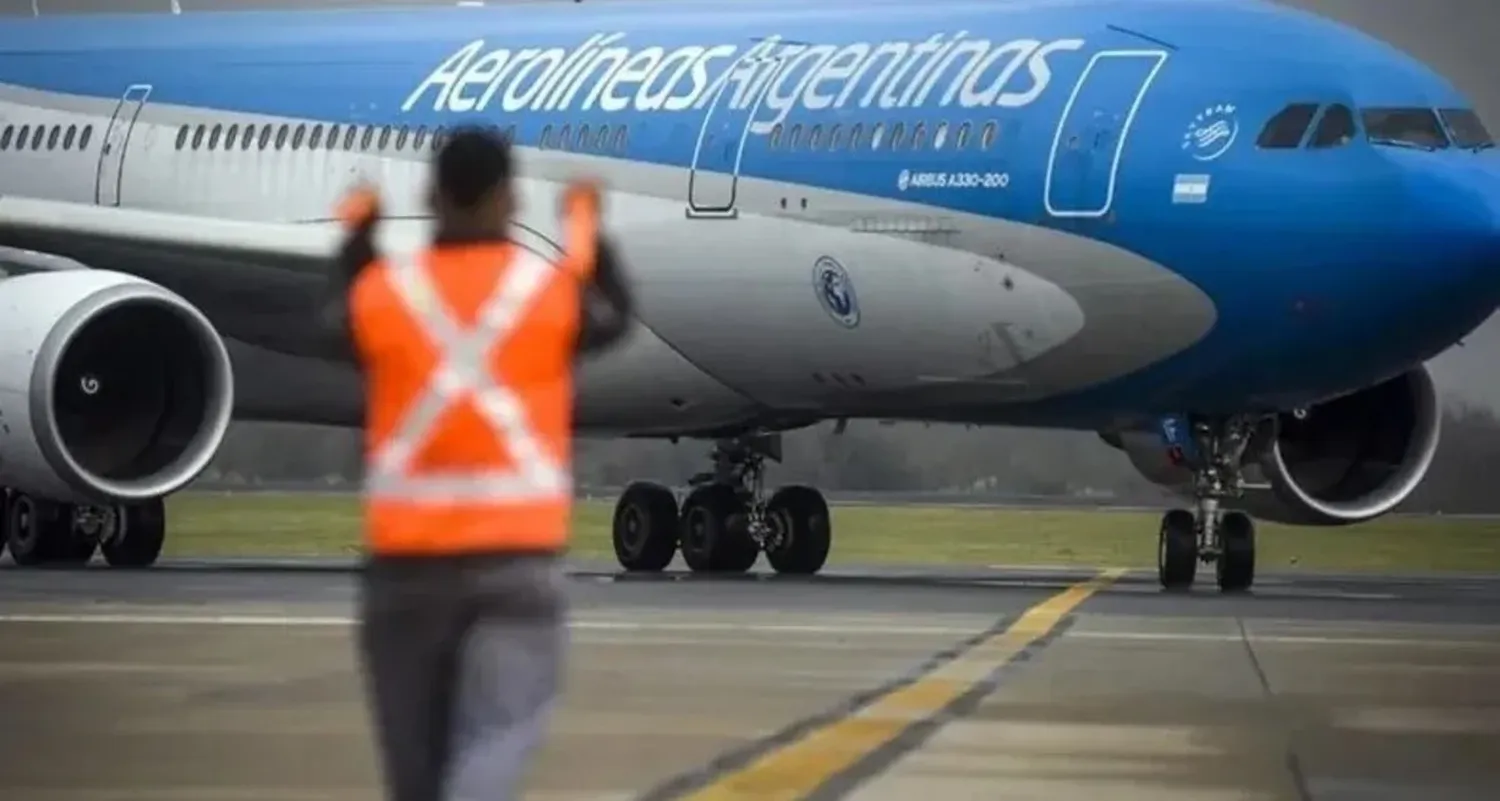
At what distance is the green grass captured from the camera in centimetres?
3000

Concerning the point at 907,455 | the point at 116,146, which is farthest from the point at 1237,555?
the point at 907,455

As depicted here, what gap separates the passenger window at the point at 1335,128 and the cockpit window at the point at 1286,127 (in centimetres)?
7

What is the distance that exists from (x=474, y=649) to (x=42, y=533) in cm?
1796

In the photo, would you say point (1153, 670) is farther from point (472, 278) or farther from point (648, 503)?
point (648, 503)

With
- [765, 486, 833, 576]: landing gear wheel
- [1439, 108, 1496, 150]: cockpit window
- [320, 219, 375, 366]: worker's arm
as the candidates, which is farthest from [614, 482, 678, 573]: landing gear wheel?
[320, 219, 375, 366]: worker's arm

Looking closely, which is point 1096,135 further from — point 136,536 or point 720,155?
point 136,536

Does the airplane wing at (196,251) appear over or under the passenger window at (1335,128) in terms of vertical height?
under

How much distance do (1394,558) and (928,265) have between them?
10.6 m

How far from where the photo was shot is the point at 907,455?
3441cm

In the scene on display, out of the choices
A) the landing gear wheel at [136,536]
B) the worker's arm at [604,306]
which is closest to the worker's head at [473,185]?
the worker's arm at [604,306]

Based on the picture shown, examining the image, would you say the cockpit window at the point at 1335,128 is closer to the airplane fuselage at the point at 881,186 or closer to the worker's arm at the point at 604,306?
the airplane fuselage at the point at 881,186

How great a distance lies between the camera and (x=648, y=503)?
24.7 meters

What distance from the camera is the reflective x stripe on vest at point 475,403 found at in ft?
21.4

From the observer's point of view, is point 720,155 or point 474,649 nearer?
point 474,649
